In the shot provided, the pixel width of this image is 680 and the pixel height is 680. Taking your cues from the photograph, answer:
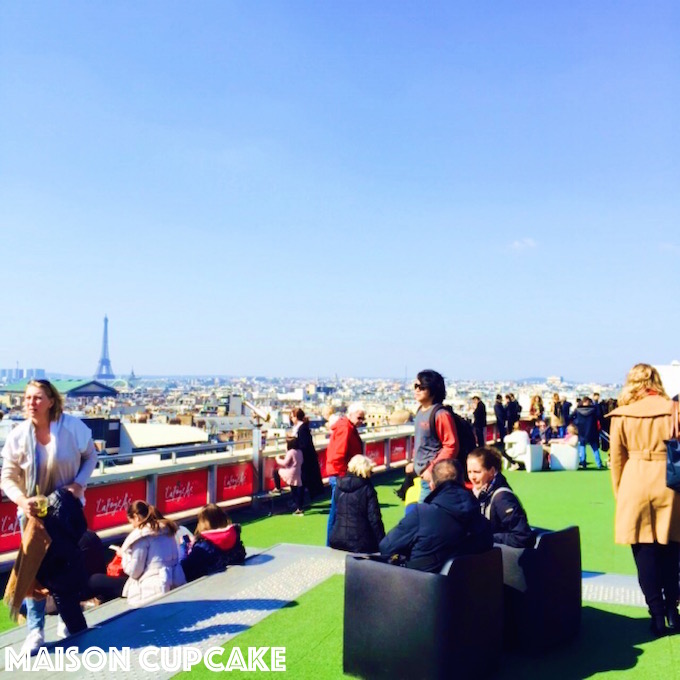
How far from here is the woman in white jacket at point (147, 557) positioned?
5.83 m

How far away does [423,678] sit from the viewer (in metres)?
3.72

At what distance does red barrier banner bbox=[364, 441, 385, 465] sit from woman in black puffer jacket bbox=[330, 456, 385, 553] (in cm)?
733

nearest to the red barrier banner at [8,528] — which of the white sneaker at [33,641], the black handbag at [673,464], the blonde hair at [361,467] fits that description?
the white sneaker at [33,641]

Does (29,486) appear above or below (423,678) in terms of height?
above

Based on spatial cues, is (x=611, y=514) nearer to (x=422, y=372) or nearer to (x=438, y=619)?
(x=422, y=372)

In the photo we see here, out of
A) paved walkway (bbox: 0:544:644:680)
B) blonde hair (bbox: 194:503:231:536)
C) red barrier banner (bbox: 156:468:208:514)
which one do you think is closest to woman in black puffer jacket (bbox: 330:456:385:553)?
paved walkway (bbox: 0:544:644:680)

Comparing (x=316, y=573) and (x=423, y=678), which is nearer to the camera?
(x=423, y=678)

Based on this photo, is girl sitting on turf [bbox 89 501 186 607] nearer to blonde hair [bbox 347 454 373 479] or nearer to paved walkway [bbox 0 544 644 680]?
paved walkway [bbox 0 544 644 680]

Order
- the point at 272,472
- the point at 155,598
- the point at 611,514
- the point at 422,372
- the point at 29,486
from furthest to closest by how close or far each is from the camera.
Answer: the point at 272,472 < the point at 611,514 < the point at 422,372 < the point at 155,598 < the point at 29,486

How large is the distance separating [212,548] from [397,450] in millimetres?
10130

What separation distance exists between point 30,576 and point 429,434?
3.13 metres

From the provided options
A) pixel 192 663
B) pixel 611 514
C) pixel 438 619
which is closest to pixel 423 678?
pixel 438 619

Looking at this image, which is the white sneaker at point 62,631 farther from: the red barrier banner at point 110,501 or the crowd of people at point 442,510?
the red barrier banner at point 110,501

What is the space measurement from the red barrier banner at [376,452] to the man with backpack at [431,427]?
8.70 metres
